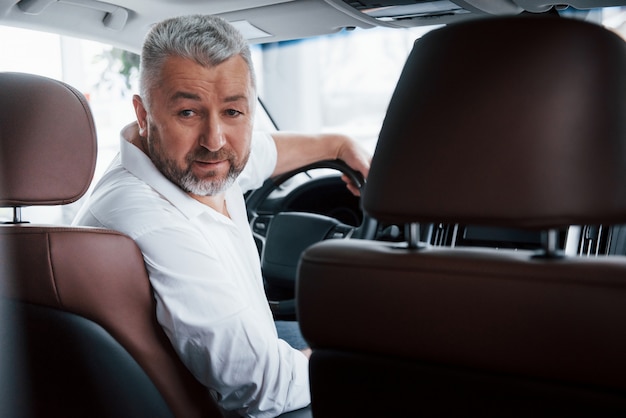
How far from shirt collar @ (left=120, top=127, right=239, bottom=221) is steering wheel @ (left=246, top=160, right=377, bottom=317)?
0.55m

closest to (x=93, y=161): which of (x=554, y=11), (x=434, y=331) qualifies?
(x=434, y=331)

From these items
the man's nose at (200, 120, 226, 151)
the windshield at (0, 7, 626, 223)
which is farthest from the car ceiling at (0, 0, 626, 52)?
the windshield at (0, 7, 626, 223)

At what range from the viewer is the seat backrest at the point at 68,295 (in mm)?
1432

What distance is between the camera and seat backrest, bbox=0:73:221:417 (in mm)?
1432

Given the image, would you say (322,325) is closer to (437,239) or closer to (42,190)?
(42,190)

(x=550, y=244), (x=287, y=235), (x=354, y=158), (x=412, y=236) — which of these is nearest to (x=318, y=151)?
(x=354, y=158)

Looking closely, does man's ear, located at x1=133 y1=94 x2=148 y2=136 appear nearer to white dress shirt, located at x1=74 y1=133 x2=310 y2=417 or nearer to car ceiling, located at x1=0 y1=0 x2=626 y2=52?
white dress shirt, located at x1=74 y1=133 x2=310 y2=417

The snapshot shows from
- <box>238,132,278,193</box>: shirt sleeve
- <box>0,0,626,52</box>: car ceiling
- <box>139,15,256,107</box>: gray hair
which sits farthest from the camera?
<box>238,132,278,193</box>: shirt sleeve

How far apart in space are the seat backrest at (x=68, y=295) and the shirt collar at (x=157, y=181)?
16 centimetres

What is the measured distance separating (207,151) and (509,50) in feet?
3.22

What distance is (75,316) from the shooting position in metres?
1.43

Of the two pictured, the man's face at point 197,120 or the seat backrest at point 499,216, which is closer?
the seat backrest at point 499,216

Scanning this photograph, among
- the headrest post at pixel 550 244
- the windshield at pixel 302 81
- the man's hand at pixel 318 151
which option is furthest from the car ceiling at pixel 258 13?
the windshield at pixel 302 81

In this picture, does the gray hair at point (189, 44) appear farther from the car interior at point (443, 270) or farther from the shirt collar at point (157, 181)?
the car interior at point (443, 270)
